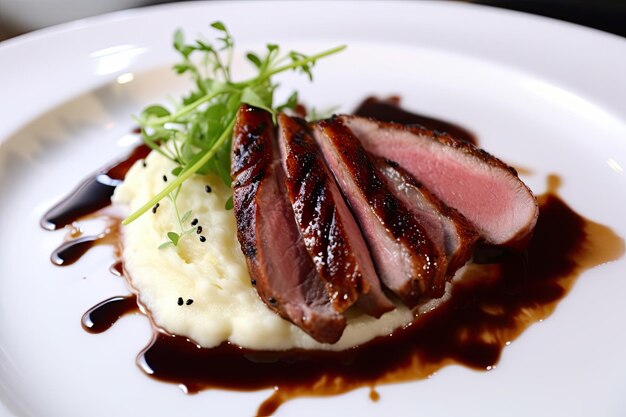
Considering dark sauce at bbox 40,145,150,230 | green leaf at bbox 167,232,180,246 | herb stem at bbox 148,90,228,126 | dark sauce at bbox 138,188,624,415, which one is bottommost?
dark sauce at bbox 138,188,624,415

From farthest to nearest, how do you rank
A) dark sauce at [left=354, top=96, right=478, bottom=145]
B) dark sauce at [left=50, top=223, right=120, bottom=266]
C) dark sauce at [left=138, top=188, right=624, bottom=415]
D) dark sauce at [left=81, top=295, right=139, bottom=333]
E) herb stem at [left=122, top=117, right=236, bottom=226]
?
1. dark sauce at [left=354, top=96, right=478, bottom=145]
2. dark sauce at [left=50, top=223, right=120, bottom=266]
3. herb stem at [left=122, top=117, right=236, bottom=226]
4. dark sauce at [left=81, top=295, right=139, bottom=333]
5. dark sauce at [left=138, top=188, right=624, bottom=415]

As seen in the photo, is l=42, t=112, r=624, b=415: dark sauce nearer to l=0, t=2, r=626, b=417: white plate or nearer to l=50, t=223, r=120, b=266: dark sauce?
l=0, t=2, r=626, b=417: white plate

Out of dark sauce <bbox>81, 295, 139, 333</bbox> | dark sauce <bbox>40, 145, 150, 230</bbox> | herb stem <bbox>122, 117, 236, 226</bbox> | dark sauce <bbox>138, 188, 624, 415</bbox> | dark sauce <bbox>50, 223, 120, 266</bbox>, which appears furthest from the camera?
dark sauce <bbox>40, 145, 150, 230</bbox>

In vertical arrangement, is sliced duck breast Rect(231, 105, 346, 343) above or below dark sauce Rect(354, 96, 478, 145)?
above

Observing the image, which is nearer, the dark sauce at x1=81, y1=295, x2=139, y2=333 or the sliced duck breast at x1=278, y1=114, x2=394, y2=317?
the sliced duck breast at x1=278, y1=114, x2=394, y2=317

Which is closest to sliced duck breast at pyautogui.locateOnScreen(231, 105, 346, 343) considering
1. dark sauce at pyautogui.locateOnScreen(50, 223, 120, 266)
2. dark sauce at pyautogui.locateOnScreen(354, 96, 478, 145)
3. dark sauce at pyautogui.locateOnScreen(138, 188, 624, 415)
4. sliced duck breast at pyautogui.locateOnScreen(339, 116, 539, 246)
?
dark sauce at pyautogui.locateOnScreen(138, 188, 624, 415)
